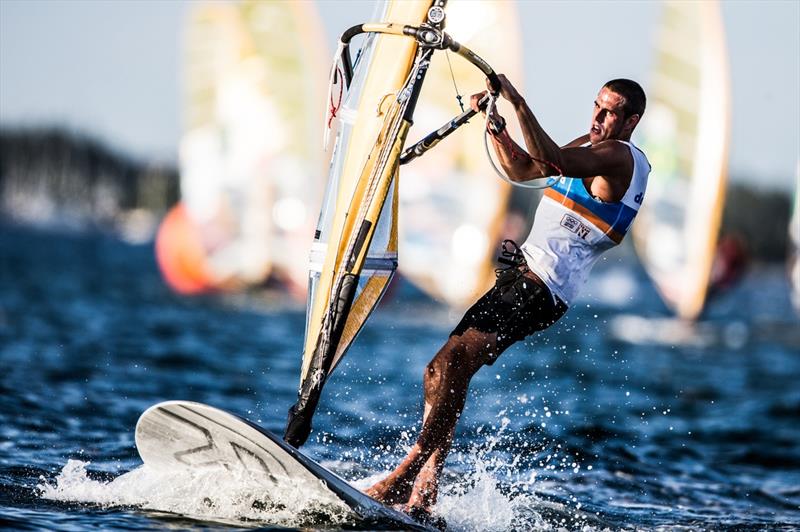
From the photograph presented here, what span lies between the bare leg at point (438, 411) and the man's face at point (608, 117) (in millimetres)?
1239

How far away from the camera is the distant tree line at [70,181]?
509ft

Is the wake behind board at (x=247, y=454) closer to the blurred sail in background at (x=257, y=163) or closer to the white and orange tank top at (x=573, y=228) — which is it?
the white and orange tank top at (x=573, y=228)

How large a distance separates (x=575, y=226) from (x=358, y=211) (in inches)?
47.9

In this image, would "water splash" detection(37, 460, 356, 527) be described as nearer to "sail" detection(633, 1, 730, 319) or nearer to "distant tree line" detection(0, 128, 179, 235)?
"sail" detection(633, 1, 730, 319)

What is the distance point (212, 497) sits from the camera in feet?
22.2

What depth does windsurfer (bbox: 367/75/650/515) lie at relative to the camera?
6727 mm

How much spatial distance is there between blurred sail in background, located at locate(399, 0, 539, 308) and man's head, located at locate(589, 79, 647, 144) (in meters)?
22.6

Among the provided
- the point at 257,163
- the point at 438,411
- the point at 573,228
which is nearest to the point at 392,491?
the point at 438,411

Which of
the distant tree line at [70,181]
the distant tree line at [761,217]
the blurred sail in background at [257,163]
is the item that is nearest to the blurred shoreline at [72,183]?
the distant tree line at [70,181]

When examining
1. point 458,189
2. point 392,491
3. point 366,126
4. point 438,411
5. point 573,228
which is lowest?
point 392,491

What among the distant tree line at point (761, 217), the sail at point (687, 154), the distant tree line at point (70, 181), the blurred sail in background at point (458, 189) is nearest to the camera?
the blurred sail in background at point (458, 189)

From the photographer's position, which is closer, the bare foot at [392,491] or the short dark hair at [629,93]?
the short dark hair at [629,93]

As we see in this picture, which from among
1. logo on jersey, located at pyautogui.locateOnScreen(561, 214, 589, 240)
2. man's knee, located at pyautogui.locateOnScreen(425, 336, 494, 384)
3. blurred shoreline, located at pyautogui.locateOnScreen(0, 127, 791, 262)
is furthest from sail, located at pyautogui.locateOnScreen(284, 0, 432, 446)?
blurred shoreline, located at pyautogui.locateOnScreen(0, 127, 791, 262)

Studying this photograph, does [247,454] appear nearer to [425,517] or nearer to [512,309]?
[425,517]
